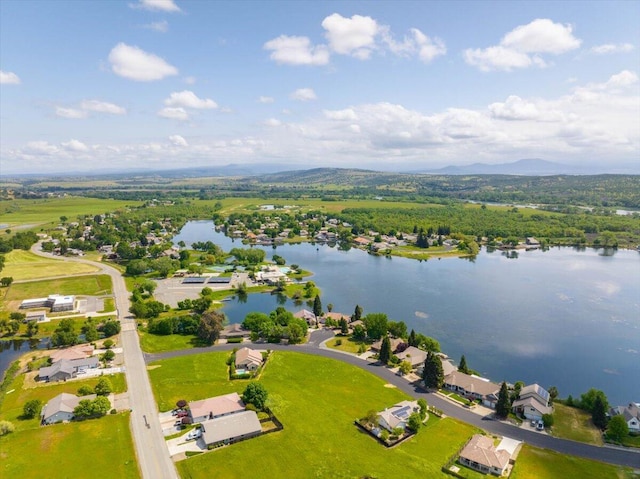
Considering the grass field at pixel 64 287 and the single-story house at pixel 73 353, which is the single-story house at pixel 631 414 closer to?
the single-story house at pixel 73 353

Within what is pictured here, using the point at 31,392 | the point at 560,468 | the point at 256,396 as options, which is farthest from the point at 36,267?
the point at 560,468

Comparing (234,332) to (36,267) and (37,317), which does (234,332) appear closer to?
(37,317)

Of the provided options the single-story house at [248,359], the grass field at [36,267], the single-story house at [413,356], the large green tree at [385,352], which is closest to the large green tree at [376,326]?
the single-story house at [413,356]

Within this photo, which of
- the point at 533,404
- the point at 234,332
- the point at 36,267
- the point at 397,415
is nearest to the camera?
the point at 397,415

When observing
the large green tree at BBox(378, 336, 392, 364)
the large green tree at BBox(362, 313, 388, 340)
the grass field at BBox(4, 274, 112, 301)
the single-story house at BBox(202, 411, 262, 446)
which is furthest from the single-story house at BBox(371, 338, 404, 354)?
the grass field at BBox(4, 274, 112, 301)

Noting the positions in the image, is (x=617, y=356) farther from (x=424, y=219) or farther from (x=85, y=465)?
(x=424, y=219)

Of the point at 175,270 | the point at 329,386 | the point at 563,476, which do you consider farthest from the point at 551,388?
the point at 175,270
